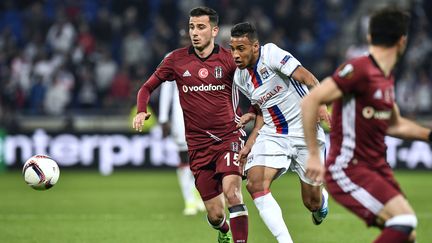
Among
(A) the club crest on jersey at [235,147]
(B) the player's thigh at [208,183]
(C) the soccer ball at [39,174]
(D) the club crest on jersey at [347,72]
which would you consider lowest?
(C) the soccer ball at [39,174]

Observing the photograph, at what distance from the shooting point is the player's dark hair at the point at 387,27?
19.3 ft

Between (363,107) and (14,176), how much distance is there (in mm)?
13867

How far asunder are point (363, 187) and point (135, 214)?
6912 mm

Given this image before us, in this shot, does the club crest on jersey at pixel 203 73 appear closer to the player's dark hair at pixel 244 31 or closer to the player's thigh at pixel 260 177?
the player's dark hair at pixel 244 31

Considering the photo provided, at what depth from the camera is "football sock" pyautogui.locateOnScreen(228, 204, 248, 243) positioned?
7.85 m

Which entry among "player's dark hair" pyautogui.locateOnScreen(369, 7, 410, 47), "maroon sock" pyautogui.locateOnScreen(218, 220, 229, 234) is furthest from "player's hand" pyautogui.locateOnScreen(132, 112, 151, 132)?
"player's dark hair" pyautogui.locateOnScreen(369, 7, 410, 47)

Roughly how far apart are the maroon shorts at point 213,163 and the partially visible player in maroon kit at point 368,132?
2.13 m

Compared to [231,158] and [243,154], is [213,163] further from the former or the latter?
[243,154]

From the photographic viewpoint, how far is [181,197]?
49.1 feet

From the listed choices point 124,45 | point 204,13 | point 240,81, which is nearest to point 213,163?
point 240,81

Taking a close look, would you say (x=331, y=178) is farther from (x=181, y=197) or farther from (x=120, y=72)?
(x=120, y=72)

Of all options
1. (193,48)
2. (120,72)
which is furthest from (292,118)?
(120,72)

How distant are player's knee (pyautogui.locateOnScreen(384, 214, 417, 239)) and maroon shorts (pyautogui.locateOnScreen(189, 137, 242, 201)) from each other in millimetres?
2640

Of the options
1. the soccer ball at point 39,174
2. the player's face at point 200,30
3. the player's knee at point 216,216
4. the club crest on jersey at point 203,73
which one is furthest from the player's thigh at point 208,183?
the soccer ball at point 39,174
